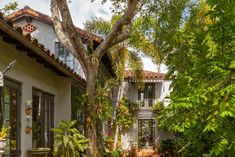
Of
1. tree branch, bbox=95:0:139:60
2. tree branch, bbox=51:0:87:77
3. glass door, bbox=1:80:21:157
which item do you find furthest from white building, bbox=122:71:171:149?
glass door, bbox=1:80:21:157

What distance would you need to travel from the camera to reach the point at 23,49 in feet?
37.8

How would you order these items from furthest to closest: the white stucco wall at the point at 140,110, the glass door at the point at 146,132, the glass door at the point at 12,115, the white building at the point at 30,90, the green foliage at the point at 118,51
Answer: the glass door at the point at 146,132 < the white stucco wall at the point at 140,110 < the green foliage at the point at 118,51 < the glass door at the point at 12,115 < the white building at the point at 30,90

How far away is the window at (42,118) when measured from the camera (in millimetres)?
13734

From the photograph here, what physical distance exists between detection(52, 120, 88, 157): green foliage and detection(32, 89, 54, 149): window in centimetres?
92

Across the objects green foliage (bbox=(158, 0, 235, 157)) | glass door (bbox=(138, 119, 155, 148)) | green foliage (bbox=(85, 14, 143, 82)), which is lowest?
glass door (bbox=(138, 119, 155, 148))

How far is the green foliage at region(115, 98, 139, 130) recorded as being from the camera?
123 feet

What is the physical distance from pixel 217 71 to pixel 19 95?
22.9 feet

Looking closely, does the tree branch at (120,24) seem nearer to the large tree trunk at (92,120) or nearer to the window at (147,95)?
the large tree trunk at (92,120)

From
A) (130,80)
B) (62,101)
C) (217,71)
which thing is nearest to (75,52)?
(62,101)

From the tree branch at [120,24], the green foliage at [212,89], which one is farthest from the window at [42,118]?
the green foliage at [212,89]

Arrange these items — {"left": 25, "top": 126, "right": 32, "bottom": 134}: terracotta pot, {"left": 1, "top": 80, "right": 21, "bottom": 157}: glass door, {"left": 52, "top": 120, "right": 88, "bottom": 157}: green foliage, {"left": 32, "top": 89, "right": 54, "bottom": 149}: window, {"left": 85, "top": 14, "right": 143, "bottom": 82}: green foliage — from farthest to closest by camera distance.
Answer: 1. {"left": 85, "top": 14, "right": 143, "bottom": 82}: green foliage
2. {"left": 32, "top": 89, "right": 54, "bottom": 149}: window
3. {"left": 52, "top": 120, "right": 88, "bottom": 157}: green foliage
4. {"left": 25, "top": 126, "right": 32, "bottom": 134}: terracotta pot
5. {"left": 1, "top": 80, "right": 21, "bottom": 157}: glass door

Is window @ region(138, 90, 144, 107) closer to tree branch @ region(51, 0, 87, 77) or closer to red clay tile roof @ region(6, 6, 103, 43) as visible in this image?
red clay tile roof @ region(6, 6, 103, 43)

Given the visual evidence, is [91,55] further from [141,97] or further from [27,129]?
[141,97]

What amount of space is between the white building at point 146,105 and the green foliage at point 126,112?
1148mm
